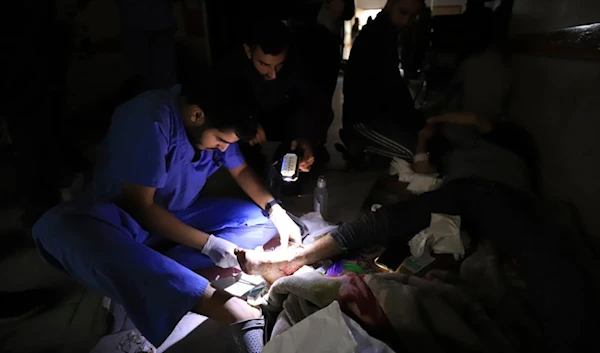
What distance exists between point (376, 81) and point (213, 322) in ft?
4.87

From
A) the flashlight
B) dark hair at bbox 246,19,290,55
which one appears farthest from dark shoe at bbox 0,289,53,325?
dark hair at bbox 246,19,290,55

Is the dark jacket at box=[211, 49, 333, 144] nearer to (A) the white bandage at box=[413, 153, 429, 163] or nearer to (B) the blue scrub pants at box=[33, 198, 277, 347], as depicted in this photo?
(A) the white bandage at box=[413, 153, 429, 163]

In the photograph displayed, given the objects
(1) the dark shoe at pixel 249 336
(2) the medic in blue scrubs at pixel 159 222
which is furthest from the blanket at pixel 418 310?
(2) the medic in blue scrubs at pixel 159 222

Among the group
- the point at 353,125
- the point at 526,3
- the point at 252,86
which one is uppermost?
the point at 526,3

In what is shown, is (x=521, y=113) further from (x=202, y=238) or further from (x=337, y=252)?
(x=202, y=238)

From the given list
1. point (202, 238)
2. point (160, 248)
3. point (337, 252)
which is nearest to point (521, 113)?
point (337, 252)

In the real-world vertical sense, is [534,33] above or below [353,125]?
above

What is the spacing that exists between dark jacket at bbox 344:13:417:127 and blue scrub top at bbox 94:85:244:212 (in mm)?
1075

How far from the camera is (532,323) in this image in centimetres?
87

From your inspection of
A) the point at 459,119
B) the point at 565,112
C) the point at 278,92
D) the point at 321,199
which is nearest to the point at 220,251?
the point at 321,199

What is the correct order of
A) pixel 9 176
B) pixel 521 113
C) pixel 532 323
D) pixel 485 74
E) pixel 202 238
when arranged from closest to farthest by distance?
pixel 532 323 < pixel 202 238 < pixel 485 74 < pixel 521 113 < pixel 9 176

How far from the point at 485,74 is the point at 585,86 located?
1.51 feet

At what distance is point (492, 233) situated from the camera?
1.16m

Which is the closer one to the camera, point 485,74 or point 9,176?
point 485,74
